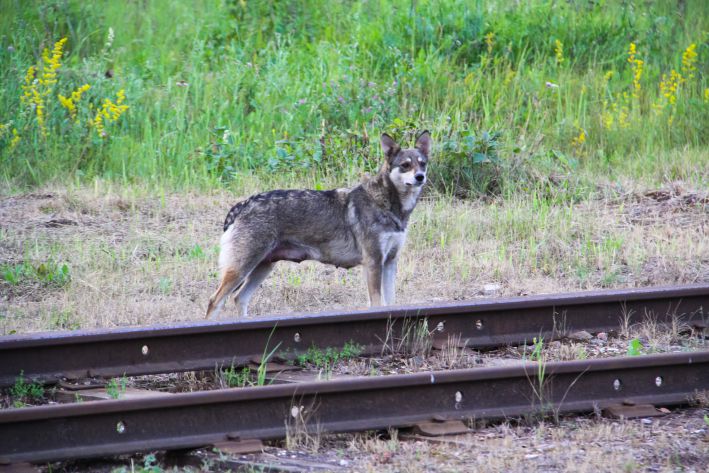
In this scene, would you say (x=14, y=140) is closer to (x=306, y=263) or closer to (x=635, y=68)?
(x=306, y=263)

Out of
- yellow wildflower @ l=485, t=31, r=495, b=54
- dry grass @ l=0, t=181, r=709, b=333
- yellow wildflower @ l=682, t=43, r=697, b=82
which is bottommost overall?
dry grass @ l=0, t=181, r=709, b=333

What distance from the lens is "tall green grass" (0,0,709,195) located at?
36.3 feet

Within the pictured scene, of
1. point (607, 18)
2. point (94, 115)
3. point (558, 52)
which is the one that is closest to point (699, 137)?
point (558, 52)

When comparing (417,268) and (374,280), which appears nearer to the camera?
(374,280)

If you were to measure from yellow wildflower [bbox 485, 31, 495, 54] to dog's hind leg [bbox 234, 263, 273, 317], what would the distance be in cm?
726

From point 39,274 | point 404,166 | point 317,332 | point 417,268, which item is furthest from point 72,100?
point 317,332

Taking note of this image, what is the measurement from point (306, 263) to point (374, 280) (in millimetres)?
1853

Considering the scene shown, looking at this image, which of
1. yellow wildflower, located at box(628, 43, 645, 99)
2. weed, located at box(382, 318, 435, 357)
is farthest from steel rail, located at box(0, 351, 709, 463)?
yellow wildflower, located at box(628, 43, 645, 99)

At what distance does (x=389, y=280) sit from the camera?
7660 millimetres

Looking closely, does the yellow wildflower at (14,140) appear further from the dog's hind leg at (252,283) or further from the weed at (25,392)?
the weed at (25,392)

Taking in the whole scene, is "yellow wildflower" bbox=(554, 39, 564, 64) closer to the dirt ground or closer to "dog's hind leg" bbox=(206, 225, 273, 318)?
the dirt ground

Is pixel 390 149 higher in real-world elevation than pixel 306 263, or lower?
higher

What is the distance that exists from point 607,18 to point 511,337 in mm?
10200

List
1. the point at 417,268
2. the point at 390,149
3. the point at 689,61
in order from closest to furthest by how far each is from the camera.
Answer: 1. the point at 390,149
2. the point at 417,268
3. the point at 689,61
